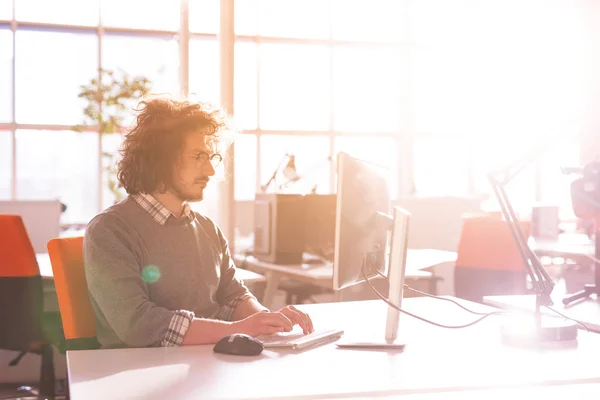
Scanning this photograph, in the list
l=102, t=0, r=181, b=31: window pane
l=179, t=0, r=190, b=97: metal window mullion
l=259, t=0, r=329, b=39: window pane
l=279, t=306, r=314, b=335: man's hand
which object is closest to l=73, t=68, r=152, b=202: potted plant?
l=179, t=0, r=190, b=97: metal window mullion

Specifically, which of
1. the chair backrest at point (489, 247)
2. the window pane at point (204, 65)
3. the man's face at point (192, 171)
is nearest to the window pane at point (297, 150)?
the window pane at point (204, 65)

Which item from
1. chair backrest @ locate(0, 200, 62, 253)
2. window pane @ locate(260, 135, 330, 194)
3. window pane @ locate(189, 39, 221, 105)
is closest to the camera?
chair backrest @ locate(0, 200, 62, 253)

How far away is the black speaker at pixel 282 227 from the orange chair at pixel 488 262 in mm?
891

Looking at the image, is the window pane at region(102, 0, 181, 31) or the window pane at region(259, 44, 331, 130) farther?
the window pane at region(259, 44, 331, 130)

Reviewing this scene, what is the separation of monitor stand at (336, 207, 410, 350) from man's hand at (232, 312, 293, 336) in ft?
0.48

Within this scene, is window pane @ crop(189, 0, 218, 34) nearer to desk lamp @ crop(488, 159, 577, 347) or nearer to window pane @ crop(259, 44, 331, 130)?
window pane @ crop(259, 44, 331, 130)

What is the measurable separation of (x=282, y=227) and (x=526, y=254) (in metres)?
2.25

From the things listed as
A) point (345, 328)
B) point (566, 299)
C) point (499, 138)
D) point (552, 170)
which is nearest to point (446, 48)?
point (499, 138)

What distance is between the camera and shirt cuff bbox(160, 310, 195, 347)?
62.9 inches

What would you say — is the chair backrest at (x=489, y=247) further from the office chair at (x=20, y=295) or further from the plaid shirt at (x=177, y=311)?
the office chair at (x=20, y=295)

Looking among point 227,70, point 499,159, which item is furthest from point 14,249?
point 499,159

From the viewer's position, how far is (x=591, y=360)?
56.1 inches

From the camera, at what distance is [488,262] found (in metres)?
3.35

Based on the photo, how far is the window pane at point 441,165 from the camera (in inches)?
280
